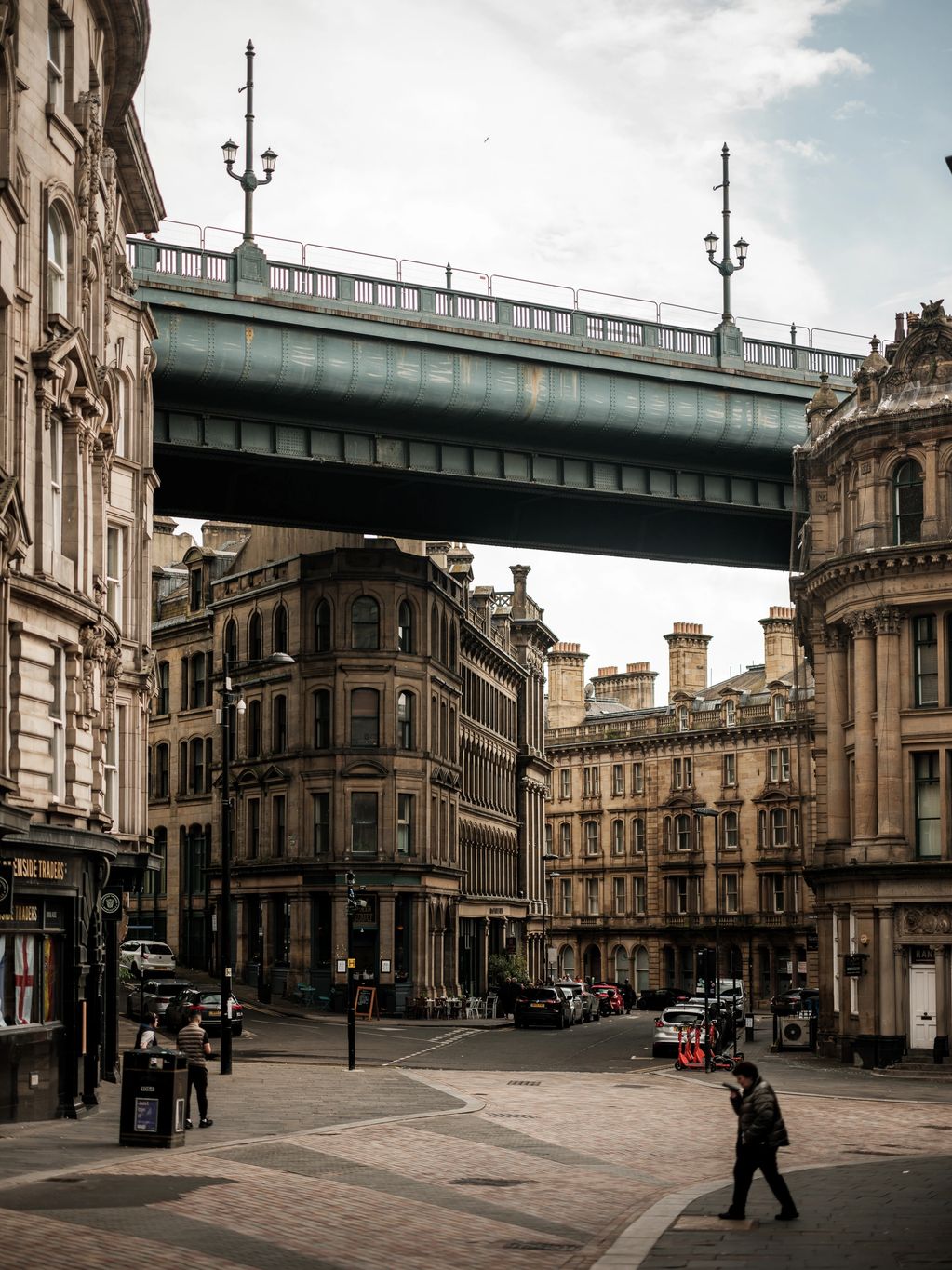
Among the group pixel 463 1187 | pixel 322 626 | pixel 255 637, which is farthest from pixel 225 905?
pixel 255 637

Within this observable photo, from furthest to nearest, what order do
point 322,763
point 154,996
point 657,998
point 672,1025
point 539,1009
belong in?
point 657,998 < point 322,763 < point 539,1009 < point 154,996 < point 672,1025

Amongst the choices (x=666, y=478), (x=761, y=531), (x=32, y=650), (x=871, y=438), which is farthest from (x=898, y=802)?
(x=32, y=650)

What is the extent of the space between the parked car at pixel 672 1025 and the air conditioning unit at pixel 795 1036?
237 centimetres

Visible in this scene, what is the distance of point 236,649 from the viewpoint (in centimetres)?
7881

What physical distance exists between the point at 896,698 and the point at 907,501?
5.02 meters

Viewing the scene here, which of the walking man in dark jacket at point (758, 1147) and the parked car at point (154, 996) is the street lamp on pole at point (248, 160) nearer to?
the parked car at point (154, 996)

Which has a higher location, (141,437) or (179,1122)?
(141,437)

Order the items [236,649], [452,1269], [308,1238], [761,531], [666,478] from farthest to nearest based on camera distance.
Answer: [236,649]
[761,531]
[666,478]
[308,1238]
[452,1269]

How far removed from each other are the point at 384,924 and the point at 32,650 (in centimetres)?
→ 4649

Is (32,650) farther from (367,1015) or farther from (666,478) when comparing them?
(367,1015)

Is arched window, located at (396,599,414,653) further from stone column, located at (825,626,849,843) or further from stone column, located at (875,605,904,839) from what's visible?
stone column, located at (875,605,904,839)

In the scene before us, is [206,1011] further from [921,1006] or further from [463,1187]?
[463,1187]

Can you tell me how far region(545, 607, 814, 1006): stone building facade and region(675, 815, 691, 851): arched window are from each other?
0.08m

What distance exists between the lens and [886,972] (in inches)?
1849
